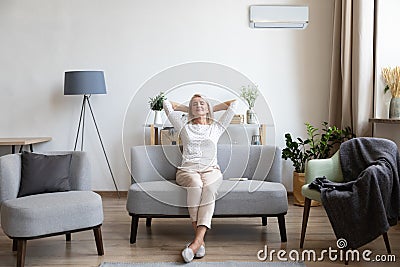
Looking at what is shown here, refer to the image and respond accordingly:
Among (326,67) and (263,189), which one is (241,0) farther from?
(263,189)

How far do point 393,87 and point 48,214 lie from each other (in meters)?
3.05

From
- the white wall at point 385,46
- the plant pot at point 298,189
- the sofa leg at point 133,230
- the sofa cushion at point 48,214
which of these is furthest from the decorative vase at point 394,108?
the sofa cushion at point 48,214

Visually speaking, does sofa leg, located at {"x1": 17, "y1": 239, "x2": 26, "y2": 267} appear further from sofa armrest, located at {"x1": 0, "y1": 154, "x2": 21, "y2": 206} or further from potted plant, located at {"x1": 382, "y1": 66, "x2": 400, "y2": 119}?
potted plant, located at {"x1": 382, "y1": 66, "x2": 400, "y2": 119}

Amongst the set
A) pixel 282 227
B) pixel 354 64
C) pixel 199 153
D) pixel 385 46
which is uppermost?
pixel 385 46

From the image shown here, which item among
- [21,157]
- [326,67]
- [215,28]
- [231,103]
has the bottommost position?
[21,157]

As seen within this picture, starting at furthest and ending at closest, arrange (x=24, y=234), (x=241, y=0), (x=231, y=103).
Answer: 1. (x=241, y=0)
2. (x=231, y=103)
3. (x=24, y=234)

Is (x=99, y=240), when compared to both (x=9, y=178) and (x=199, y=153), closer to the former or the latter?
(x=9, y=178)

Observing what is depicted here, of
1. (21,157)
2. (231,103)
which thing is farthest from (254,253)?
(21,157)

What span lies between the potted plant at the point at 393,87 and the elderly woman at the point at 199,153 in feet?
4.66

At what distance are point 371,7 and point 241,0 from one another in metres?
1.40

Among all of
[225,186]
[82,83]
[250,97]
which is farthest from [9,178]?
[250,97]

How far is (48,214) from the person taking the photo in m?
2.91

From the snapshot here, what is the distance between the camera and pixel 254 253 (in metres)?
3.19

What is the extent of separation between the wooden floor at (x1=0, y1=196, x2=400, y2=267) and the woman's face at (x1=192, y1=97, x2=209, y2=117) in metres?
0.92
